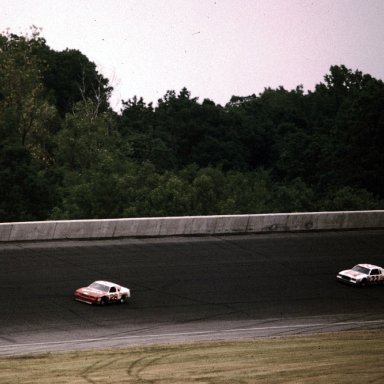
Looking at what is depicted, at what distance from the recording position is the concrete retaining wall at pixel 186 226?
120 ft

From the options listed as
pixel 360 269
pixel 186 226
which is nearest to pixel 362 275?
pixel 360 269

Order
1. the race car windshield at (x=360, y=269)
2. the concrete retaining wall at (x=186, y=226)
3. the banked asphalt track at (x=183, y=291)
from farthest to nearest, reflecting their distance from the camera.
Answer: the concrete retaining wall at (x=186, y=226), the race car windshield at (x=360, y=269), the banked asphalt track at (x=183, y=291)

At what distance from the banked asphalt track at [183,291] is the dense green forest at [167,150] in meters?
20.6

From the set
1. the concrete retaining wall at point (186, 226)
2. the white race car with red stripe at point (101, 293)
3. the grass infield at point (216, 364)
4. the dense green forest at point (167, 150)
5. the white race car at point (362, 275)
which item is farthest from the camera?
the dense green forest at point (167, 150)

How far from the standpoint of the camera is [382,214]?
4497cm

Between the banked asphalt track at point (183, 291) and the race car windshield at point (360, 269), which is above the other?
the race car windshield at point (360, 269)

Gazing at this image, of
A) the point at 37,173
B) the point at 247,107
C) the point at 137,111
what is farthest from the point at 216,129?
the point at 37,173

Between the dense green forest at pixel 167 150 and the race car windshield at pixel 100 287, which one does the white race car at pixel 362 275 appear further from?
the dense green forest at pixel 167 150

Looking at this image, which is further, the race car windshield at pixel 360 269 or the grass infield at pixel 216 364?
the race car windshield at pixel 360 269

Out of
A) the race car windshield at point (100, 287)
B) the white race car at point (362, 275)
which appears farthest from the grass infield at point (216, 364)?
the white race car at point (362, 275)

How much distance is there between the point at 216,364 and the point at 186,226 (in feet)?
59.2

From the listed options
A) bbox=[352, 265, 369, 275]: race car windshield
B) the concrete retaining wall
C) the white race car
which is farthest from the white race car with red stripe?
bbox=[352, 265, 369, 275]: race car windshield

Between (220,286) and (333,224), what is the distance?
1254 cm

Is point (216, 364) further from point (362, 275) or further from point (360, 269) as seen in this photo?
point (360, 269)
